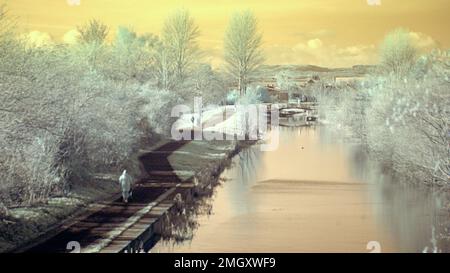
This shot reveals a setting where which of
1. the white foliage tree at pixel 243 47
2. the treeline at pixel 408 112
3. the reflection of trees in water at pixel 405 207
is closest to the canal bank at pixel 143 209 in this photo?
the white foliage tree at pixel 243 47

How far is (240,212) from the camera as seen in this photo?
46.2 feet

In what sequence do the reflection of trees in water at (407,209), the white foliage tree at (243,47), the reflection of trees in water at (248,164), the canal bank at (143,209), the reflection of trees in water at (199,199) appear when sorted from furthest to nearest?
the reflection of trees in water at (248,164) → the white foliage tree at (243,47) → the reflection of trees in water at (199,199) → the reflection of trees in water at (407,209) → the canal bank at (143,209)

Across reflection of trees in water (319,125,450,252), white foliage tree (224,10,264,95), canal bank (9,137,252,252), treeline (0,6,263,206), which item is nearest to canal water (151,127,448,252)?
reflection of trees in water (319,125,450,252)

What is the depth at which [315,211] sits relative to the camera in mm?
14156

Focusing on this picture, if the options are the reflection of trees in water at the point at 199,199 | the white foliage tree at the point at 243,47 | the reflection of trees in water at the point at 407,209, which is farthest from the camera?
the white foliage tree at the point at 243,47

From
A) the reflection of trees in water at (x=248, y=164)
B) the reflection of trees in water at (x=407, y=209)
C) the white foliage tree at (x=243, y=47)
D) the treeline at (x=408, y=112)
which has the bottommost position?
the reflection of trees in water at (x=407, y=209)

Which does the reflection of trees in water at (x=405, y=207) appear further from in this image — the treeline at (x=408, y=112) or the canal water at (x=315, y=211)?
the treeline at (x=408, y=112)

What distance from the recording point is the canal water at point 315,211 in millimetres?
11445

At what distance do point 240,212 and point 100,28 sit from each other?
1205cm

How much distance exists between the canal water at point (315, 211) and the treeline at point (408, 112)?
24.2 inches

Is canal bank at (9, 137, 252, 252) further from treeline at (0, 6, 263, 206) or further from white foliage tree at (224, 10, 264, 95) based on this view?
white foliage tree at (224, 10, 264, 95)

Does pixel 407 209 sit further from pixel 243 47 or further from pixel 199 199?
pixel 243 47

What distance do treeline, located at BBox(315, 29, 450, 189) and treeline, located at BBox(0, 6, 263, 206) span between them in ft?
13.7

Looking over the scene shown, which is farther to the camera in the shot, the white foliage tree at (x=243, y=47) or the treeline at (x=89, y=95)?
the white foliage tree at (x=243, y=47)
